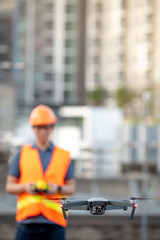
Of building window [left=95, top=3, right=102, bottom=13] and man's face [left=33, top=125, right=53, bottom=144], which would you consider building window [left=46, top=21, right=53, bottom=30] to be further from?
man's face [left=33, top=125, right=53, bottom=144]

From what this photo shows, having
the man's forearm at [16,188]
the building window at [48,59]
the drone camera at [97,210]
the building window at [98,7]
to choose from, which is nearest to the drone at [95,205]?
the drone camera at [97,210]

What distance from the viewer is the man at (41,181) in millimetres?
3789

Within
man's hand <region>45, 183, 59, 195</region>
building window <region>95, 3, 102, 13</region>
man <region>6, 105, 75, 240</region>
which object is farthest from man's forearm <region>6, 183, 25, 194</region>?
building window <region>95, 3, 102, 13</region>

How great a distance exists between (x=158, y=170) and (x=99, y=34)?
4680 inches

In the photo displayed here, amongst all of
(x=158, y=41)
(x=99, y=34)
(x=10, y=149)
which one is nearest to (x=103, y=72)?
(x=99, y=34)

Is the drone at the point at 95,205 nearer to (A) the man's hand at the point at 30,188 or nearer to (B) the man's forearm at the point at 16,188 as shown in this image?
(A) the man's hand at the point at 30,188

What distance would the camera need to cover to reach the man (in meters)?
3.79

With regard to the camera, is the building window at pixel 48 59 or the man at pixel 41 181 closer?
the man at pixel 41 181

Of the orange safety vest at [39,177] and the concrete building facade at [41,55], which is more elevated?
the concrete building facade at [41,55]

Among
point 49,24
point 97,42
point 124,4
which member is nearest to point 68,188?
point 49,24

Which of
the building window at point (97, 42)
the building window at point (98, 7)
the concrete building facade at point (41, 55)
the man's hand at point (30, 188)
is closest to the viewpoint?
the man's hand at point (30, 188)

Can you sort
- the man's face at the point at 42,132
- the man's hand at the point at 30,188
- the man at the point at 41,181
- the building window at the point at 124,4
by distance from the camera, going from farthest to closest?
the building window at the point at 124,4, the man's face at the point at 42,132, the man at the point at 41,181, the man's hand at the point at 30,188

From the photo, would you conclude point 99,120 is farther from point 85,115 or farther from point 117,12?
point 117,12

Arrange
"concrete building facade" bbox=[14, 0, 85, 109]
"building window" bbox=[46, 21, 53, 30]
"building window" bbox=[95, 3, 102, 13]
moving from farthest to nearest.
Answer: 1. "building window" bbox=[95, 3, 102, 13]
2. "building window" bbox=[46, 21, 53, 30]
3. "concrete building facade" bbox=[14, 0, 85, 109]
